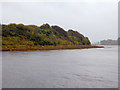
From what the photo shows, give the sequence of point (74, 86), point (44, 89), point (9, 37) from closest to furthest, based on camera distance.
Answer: point (44, 89) → point (74, 86) → point (9, 37)

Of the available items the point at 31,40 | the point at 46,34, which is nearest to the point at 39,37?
the point at 31,40

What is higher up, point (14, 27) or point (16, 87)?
point (14, 27)

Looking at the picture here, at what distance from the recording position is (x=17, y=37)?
123375 mm

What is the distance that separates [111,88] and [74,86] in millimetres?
4869

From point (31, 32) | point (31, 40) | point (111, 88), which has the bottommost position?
point (111, 88)

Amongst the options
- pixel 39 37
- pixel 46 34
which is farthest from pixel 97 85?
pixel 46 34

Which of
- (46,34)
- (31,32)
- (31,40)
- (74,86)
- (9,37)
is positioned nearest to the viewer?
(74,86)

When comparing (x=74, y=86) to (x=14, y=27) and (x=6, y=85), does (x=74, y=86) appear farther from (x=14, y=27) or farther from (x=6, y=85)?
(x=14, y=27)

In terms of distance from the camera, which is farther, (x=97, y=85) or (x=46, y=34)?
(x=46, y=34)

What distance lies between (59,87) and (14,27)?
136m

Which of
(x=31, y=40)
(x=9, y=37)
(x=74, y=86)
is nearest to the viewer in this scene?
(x=74, y=86)

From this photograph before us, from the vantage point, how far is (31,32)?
478 ft

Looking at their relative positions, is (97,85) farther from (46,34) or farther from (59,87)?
(46,34)

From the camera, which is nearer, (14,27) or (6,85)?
(6,85)
